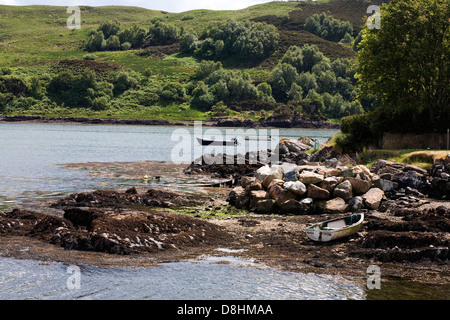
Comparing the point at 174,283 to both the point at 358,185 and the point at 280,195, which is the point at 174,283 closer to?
the point at 280,195

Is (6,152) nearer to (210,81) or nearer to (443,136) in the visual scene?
(443,136)

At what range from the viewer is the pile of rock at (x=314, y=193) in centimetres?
2530

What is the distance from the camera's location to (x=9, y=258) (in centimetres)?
1761

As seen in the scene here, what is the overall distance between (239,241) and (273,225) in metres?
2.75

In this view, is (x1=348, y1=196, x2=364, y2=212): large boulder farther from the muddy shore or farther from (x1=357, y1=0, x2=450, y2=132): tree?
(x1=357, y1=0, x2=450, y2=132): tree

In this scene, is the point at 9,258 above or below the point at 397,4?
below

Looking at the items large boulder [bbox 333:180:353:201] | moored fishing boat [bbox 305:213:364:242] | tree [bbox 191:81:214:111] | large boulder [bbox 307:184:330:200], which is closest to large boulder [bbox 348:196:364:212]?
large boulder [bbox 333:180:353:201]

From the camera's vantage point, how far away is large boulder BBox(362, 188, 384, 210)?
25.0 metres

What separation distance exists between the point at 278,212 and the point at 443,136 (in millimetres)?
16519

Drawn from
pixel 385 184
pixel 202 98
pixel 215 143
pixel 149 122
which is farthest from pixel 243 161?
pixel 202 98

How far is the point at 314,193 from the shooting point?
84.8 ft

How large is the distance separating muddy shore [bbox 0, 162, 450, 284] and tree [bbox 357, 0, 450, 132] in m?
14.7

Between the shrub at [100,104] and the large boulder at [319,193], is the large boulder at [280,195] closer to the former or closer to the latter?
the large boulder at [319,193]
